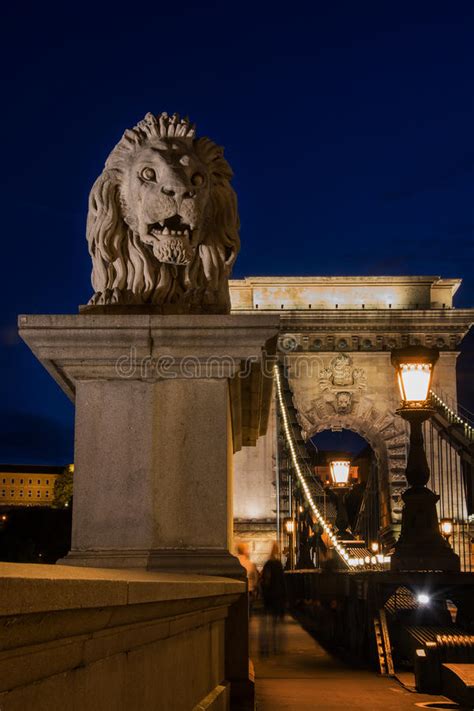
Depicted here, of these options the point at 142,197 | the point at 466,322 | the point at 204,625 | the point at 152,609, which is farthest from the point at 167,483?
the point at 466,322

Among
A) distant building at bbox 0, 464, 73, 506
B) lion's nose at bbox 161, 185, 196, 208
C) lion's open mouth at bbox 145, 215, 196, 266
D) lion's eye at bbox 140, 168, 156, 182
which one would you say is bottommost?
lion's open mouth at bbox 145, 215, 196, 266

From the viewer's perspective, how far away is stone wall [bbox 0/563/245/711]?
1.39 meters

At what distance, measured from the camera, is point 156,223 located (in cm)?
438

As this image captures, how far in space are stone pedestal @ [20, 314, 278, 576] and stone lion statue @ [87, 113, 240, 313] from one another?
324 millimetres

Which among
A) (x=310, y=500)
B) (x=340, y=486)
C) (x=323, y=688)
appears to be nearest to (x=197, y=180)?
(x=323, y=688)

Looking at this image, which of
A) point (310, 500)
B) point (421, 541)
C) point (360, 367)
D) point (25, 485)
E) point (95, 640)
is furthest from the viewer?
point (25, 485)

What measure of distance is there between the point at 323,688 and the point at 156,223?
409 cm

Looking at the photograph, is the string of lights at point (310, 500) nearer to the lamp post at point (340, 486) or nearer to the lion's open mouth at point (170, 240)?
the lamp post at point (340, 486)

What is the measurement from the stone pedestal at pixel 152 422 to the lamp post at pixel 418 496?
5158mm

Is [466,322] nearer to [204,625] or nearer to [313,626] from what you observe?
[313,626]

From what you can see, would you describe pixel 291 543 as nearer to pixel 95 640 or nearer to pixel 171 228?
pixel 171 228

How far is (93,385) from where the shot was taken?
13.8ft

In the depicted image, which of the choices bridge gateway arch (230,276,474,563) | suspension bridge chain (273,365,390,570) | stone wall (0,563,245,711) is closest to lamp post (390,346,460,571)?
suspension bridge chain (273,365,390,570)

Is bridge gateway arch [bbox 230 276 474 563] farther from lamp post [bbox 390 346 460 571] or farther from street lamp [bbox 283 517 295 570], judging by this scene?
lamp post [bbox 390 346 460 571]
